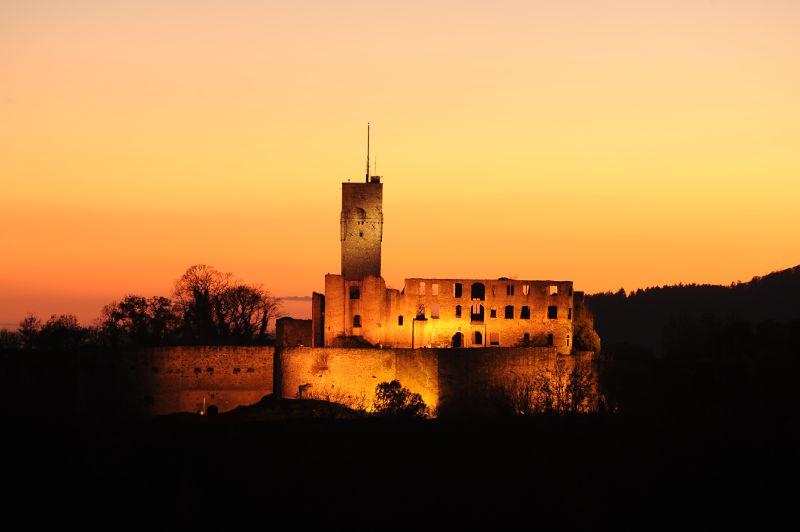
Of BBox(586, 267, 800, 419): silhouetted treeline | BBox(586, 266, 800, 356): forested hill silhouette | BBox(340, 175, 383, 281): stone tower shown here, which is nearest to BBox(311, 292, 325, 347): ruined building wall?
BBox(340, 175, 383, 281): stone tower

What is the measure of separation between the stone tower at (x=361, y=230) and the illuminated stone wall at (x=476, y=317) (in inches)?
67.0

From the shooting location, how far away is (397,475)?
36.6 meters

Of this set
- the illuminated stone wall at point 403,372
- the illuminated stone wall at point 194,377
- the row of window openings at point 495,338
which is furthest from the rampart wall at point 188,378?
the row of window openings at point 495,338

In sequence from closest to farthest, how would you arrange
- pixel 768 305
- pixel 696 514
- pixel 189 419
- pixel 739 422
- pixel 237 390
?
pixel 696 514
pixel 739 422
pixel 189 419
pixel 237 390
pixel 768 305

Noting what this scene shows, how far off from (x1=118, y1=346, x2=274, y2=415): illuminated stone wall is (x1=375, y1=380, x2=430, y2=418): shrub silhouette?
218 inches

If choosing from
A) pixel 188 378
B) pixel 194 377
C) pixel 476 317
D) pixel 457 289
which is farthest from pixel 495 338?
pixel 188 378

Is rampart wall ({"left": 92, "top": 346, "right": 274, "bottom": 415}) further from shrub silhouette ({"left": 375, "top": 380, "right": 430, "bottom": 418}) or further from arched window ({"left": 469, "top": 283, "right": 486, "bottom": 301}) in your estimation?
arched window ({"left": 469, "top": 283, "right": 486, "bottom": 301})

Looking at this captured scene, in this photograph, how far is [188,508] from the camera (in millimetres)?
32625

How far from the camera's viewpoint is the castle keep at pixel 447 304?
64.7 metres

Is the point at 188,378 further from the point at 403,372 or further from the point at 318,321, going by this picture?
the point at 403,372

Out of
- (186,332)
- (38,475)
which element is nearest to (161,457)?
(38,475)

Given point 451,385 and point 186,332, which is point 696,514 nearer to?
point 451,385

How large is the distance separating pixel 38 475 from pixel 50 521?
11.7 feet

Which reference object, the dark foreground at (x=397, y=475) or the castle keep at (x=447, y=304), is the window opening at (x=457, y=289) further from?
the dark foreground at (x=397, y=475)
